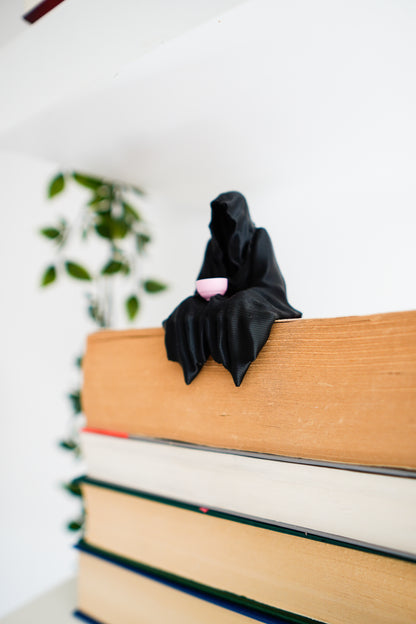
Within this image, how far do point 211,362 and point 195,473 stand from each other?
0.24 metres

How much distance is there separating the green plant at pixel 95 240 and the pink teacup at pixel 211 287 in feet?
2.42

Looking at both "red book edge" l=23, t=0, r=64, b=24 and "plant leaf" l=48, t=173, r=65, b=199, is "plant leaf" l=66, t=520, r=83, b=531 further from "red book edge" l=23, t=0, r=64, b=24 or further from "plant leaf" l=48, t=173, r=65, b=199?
"red book edge" l=23, t=0, r=64, b=24

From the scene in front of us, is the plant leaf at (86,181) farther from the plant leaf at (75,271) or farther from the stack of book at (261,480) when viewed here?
the stack of book at (261,480)

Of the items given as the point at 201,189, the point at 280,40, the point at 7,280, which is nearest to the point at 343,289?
the point at 201,189

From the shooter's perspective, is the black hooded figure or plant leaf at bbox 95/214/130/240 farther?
plant leaf at bbox 95/214/130/240

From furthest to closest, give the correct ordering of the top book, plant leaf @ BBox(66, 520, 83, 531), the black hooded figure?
plant leaf @ BBox(66, 520, 83, 531), the black hooded figure, the top book

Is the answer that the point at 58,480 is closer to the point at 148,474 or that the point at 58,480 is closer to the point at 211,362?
the point at 148,474

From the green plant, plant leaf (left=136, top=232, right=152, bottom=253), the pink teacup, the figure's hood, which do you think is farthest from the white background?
the pink teacup

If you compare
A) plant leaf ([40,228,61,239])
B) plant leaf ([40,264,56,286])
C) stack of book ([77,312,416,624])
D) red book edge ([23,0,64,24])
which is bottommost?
stack of book ([77,312,416,624])

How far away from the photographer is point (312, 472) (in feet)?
2.24

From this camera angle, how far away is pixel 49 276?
1.43 m

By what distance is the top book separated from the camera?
61cm

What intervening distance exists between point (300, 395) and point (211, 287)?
0.28m

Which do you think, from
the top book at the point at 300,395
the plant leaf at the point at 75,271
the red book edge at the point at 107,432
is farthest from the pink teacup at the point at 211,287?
the plant leaf at the point at 75,271
